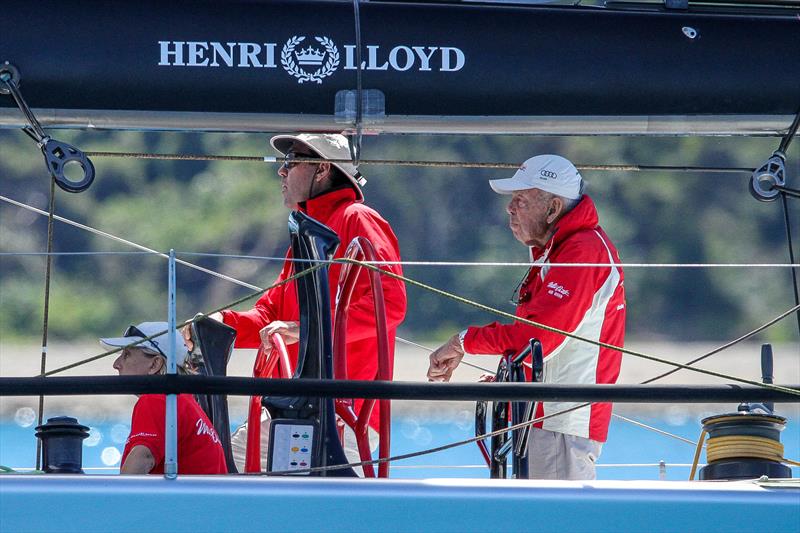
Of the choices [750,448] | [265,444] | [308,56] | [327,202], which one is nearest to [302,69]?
[308,56]

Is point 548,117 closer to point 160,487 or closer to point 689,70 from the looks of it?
point 689,70

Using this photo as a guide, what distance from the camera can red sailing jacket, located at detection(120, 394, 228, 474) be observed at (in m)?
2.98

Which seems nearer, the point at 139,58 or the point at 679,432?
the point at 139,58

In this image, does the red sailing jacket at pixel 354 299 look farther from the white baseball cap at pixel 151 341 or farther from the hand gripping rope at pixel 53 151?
the hand gripping rope at pixel 53 151

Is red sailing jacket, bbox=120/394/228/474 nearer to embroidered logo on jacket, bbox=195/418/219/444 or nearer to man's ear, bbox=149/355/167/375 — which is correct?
embroidered logo on jacket, bbox=195/418/219/444

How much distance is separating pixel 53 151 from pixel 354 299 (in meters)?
0.75

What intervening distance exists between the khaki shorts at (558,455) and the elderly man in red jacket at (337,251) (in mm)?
383

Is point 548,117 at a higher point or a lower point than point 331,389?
higher

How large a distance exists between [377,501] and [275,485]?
18cm

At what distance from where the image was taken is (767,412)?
124 inches

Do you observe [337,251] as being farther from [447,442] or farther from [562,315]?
[447,442]

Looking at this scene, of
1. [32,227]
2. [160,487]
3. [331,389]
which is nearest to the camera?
[160,487]

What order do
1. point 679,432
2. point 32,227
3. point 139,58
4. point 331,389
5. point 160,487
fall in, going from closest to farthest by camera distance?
point 160,487 < point 331,389 < point 139,58 < point 679,432 < point 32,227

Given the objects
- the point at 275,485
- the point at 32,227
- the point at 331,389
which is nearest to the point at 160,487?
the point at 275,485
